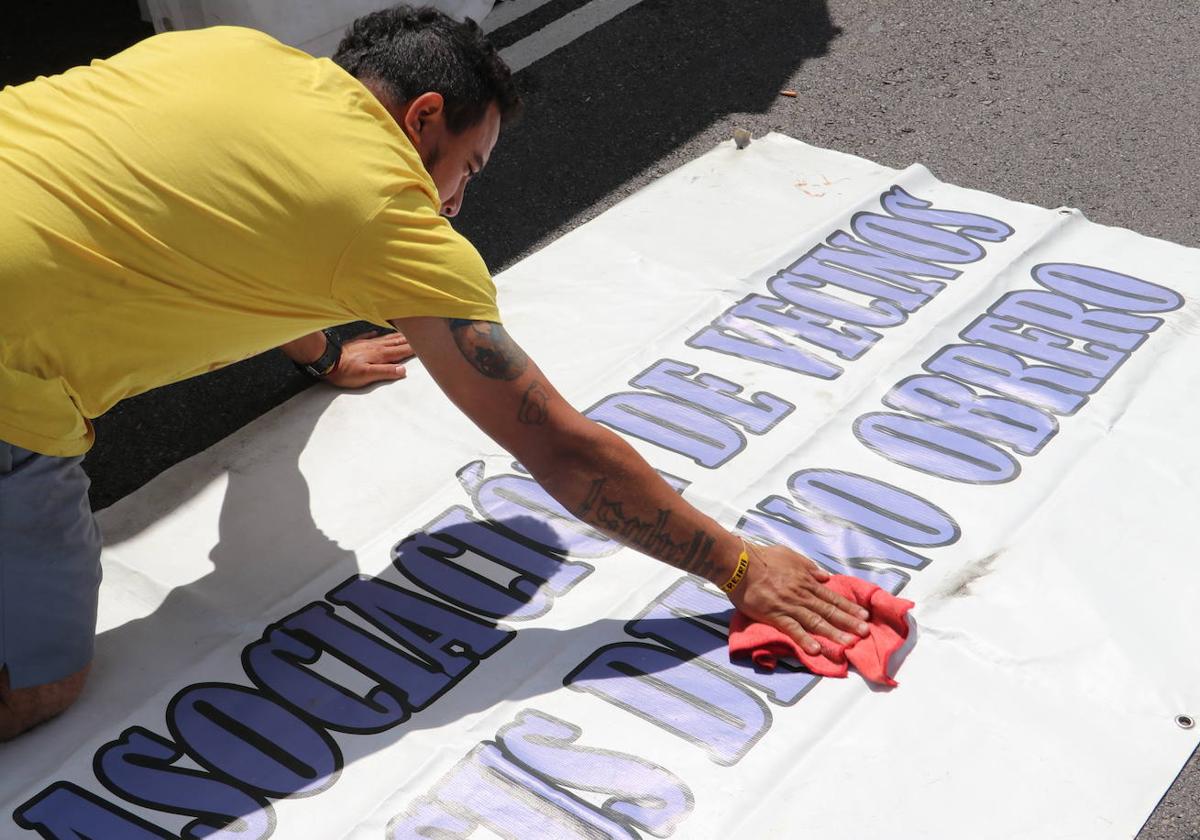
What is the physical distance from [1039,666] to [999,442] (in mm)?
675

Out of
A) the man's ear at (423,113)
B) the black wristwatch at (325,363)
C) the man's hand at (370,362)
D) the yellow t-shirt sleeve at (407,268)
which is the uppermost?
the man's ear at (423,113)

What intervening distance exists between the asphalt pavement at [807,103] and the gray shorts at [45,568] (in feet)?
2.63

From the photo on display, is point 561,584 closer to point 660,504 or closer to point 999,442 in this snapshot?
point 660,504

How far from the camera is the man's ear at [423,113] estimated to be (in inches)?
79.2

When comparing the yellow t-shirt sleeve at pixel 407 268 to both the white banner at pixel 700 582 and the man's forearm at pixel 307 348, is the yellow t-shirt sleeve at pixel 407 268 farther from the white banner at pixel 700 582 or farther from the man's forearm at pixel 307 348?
the man's forearm at pixel 307 348

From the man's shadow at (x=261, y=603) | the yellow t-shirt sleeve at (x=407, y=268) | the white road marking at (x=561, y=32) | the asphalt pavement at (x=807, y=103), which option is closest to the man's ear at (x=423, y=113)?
the yellow t-shirt sleeve at (x=407, y=268)

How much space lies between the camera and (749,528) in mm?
2578

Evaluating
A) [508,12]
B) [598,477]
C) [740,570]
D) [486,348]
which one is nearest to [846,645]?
[740,570]

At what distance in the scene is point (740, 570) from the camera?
2.16 metres

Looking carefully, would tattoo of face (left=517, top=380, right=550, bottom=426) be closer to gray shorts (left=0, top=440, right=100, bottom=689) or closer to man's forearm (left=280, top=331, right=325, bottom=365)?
gray shorts (left=0, top=440, right=100, bottom=689)

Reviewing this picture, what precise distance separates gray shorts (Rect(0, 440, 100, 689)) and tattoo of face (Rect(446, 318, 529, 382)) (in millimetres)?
730

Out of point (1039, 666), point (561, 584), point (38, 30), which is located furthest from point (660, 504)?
point (38, 30)

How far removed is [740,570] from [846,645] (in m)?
0.24

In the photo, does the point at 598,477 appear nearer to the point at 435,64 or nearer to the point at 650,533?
the point at 650,533
